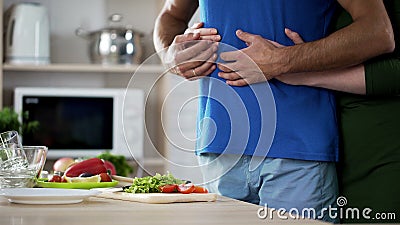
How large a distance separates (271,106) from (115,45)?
2.56 meters

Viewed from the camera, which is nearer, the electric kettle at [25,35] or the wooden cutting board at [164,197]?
the wooden cutting board at [164,197]

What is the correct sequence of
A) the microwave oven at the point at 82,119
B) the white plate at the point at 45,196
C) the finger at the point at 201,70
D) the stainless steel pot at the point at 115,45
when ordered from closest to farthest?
1. the white plate at the point at 45,196
2. the finger at the point at 201,70
3. the microwave oven at the point at 82,119
4. the stainless steel pot at the point at 115,45

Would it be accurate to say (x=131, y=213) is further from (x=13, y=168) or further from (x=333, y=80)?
(x=333, y=80)

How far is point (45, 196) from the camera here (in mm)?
1141

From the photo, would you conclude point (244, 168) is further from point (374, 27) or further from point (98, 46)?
point (98, 46)

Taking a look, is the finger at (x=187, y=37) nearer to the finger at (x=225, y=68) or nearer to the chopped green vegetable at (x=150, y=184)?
the finger at (x=225, y=68)

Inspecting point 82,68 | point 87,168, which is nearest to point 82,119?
point 82,68

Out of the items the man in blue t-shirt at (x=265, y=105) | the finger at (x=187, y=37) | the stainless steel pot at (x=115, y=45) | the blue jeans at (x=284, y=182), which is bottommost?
the blue jeans at (x=284, y=182)

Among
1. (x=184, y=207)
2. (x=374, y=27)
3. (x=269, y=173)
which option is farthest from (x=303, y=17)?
(x=184, y=207)

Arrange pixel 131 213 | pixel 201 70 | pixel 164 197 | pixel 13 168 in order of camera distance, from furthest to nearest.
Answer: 1. pixel 201 70
2. pixel 13 168
3. pixel 164 197
4. pixel 131 213

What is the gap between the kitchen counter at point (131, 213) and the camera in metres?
0.97

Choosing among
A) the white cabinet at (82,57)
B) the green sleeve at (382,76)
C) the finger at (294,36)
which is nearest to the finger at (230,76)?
the finger at (294,36)

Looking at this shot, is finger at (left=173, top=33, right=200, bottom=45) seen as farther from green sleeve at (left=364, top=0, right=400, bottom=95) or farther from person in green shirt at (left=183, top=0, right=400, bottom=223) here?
green sleeve at (left=364, top=0, right=400, bottom=95)

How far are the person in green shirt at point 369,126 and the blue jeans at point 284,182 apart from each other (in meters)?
0.09
